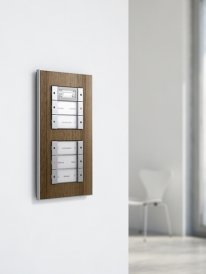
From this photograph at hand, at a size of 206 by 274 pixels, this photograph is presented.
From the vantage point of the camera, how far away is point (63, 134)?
370cm

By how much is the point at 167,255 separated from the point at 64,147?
2.44 m

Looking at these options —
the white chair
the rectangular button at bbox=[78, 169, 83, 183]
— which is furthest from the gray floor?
the rectangular button at bbox=[78, 169, 83, 183]

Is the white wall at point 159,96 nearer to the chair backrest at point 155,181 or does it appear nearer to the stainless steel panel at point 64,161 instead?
the chair backrest at point 155,181

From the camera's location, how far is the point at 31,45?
141 inches

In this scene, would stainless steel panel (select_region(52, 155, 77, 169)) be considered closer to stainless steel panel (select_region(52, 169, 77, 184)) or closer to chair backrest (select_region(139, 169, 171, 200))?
stainless steel panel (select_region(52, 169, 77, 184))

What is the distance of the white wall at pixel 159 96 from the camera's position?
271 inches

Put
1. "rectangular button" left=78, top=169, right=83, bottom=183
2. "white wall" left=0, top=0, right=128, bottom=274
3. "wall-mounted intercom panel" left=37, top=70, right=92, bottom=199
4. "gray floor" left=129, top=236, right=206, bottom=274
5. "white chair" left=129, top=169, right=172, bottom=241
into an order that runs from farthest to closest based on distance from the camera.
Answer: "white chair" left=129, top=169, right=172, bottom=241 → "gray floor" left=129, top=236, right=206, bottom=274 → "rectangular button" left=78, top=169, right=83, bottom=183 → "wall-mounted intercom panel" left=37, top=70, right=92, bottom=199 → "white wall" left=0, top=0, right=128, bottom=274

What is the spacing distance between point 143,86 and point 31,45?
12.3 ft

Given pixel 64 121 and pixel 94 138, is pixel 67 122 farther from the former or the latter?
pixel 94 138

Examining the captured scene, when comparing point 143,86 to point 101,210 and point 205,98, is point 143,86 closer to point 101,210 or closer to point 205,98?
point 205,98

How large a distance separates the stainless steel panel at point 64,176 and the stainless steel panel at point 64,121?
0.89ft

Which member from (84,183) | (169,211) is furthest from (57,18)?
(169,211)

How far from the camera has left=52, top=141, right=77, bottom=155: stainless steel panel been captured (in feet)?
12.0

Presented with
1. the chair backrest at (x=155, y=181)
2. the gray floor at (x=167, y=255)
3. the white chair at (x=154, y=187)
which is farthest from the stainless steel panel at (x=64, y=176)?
the chair backrest at (x=155, y=181)
